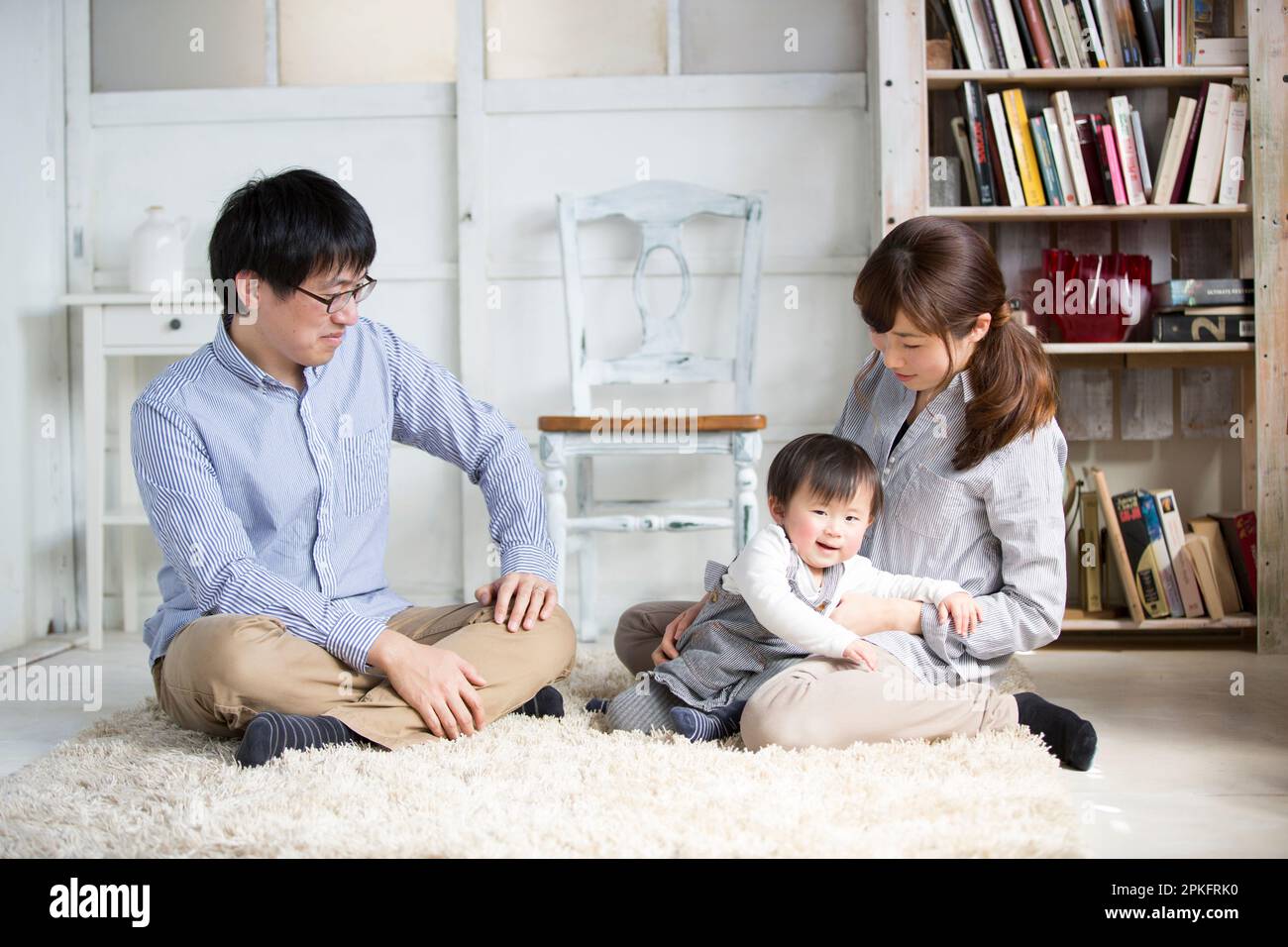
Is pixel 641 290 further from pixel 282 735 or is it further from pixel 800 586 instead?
pixel 282 735

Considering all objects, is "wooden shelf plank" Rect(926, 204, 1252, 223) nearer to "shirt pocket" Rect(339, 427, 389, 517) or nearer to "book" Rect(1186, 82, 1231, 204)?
"book" Rect(1186, 82, 1231, 204)

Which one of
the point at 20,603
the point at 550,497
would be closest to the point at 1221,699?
the point at 550,497

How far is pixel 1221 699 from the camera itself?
204 cm

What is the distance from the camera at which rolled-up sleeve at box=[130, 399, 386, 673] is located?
1.56 metres

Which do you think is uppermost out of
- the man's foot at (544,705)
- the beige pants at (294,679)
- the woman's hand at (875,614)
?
the woman's hand at (875,614)

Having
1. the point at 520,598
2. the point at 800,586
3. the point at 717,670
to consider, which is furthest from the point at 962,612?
the point at 520,598

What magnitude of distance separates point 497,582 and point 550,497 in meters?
0.82

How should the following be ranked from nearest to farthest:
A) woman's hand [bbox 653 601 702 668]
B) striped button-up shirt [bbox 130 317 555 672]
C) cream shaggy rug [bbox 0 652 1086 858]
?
1. cream shaggy rug [bbox 0 652 1086 858]
2. striped button-up shirt [bbox 130 317 555 672]
3. woman's hand [bbox 653 601 702 668]

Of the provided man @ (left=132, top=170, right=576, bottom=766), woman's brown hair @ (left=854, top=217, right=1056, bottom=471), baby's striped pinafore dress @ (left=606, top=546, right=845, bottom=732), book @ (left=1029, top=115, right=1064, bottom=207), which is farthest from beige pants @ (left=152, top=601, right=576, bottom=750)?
book @ (left=1029, top=115, right=1064, bottom=207)

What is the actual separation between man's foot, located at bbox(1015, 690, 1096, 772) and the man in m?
0.67

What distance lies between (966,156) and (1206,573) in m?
1.04

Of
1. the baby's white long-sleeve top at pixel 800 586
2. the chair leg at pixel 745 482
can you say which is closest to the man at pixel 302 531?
the baby's white long-sleeve top at pixel 800 586

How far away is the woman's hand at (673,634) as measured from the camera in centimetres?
178

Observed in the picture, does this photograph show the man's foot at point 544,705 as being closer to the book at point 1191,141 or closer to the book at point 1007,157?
the book at point 1007,157
